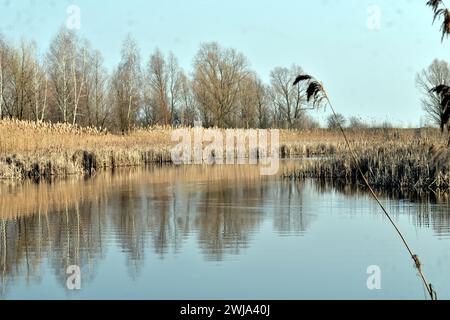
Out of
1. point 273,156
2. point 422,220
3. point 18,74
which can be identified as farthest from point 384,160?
point 18,74

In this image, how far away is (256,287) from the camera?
14.7ft

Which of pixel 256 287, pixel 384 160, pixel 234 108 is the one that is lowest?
pixel 256 287

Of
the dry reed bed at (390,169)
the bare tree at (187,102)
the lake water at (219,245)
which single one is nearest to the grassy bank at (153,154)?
the dry reed bed at (390,169)

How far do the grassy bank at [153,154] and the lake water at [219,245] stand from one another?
4.40 feet

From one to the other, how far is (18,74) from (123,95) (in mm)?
6423

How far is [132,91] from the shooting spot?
1423 inches

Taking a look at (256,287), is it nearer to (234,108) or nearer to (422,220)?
(422,220)

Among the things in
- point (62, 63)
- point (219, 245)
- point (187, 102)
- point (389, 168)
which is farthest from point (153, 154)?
point (187, 102)

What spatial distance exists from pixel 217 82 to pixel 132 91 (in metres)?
6.22

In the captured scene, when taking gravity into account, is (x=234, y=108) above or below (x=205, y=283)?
above

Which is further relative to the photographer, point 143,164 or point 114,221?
point 143,164

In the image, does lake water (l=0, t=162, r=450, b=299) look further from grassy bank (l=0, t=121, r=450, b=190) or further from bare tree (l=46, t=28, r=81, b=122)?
bare tree (l=46, t=28, r=81, b=122)

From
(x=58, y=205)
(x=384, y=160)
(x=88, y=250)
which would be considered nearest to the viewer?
(x=88, y=250)

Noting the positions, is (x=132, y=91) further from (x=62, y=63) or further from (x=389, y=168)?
(x=389, y=168)
